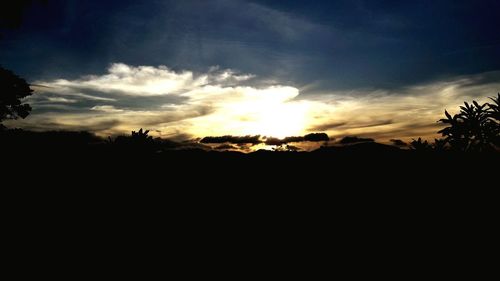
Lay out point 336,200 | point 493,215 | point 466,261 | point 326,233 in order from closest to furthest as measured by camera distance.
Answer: point 466,261 < point 326,233 < point 493,215 < point 336,200

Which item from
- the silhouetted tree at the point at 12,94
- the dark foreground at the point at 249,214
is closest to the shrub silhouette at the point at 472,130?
the dark foreground at the point at 249,214

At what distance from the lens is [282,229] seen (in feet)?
35.9

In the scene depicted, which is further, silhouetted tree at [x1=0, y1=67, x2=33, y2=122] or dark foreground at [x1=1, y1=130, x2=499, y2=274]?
silhouetted tree at [x1=0, y1=67, x2=33, y2=122]

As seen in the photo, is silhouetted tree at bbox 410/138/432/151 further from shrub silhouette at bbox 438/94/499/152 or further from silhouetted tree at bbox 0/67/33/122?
silhouetted tree at bbox 0/67/33/122

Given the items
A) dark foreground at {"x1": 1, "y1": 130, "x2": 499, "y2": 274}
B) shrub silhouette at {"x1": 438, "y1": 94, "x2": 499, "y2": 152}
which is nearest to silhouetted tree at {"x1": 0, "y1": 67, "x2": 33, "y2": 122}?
dark foreground at {"x1": 1, "y1": 130, "x2": 499, "y2": 274}

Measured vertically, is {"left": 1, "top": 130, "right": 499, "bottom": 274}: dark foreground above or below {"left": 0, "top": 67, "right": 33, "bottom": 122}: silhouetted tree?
below

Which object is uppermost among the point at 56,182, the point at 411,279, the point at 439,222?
the point at 56,182

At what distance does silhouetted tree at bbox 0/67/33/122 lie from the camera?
50.0 feet

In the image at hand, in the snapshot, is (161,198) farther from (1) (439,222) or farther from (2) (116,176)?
(1) (439,222)

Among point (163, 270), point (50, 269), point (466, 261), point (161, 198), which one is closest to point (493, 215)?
point (466, 261)

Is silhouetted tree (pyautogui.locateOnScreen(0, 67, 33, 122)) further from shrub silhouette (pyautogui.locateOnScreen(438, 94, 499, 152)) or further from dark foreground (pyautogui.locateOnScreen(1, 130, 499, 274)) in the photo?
shrub silhouette (pyautogui.locateOnScreen(438, 94, 499, 152))

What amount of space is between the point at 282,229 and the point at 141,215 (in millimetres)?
5006

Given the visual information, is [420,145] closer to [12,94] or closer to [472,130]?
[472,130]

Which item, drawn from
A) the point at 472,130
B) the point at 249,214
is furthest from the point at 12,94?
the point at 472,130
